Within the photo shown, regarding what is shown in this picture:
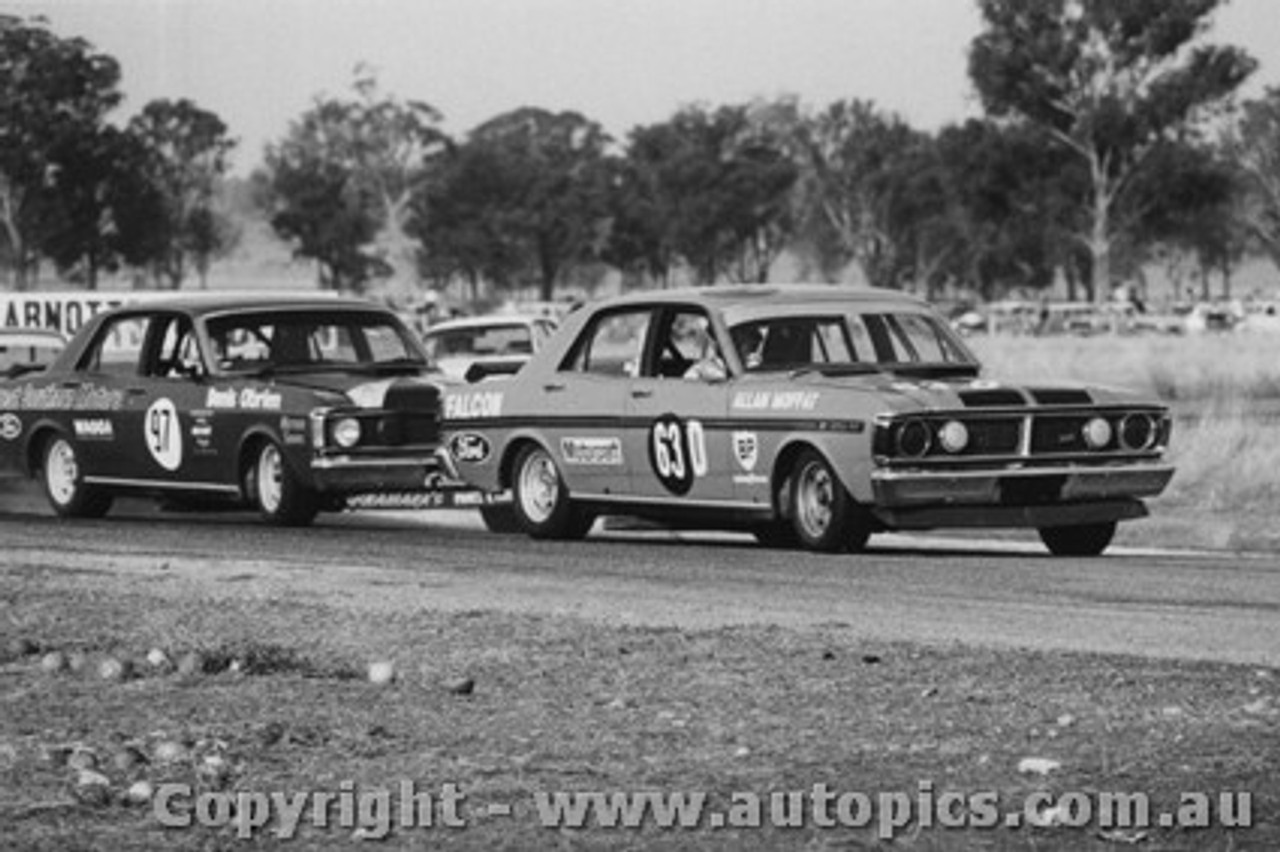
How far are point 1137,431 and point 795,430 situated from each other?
5.66 feet

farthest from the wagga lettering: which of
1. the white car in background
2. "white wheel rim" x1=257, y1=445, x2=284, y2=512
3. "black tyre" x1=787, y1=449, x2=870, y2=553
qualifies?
the white car in background

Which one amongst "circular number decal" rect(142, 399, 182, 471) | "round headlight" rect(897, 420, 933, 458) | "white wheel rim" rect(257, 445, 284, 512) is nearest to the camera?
"round headlight" rect(897, 420, 933, 458)

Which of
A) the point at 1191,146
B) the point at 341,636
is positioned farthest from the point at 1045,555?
the point at 1191,146

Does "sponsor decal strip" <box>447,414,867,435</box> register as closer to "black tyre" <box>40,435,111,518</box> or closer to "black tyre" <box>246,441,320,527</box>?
"black tyre" <box>246,441,320,527</box>

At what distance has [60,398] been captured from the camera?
1942 centimetres

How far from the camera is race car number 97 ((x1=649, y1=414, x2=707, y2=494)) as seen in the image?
50.4 ft

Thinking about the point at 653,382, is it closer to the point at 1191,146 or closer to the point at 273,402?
the point at 273,402

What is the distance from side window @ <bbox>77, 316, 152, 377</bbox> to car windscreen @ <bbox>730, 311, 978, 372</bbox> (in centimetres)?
507

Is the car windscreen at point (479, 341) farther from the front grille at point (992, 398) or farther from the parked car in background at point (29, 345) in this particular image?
the front grille at point (992, 398)

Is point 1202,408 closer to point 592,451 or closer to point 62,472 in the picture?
point 62,472

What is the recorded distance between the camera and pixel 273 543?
53.0ft

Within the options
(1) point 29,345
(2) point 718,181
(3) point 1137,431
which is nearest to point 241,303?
(3) point 1137,431

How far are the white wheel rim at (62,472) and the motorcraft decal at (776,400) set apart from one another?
19.3 ft

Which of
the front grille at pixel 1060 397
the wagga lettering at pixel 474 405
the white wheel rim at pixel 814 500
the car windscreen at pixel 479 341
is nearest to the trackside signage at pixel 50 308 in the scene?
the car windscreen at pixel 479 341
